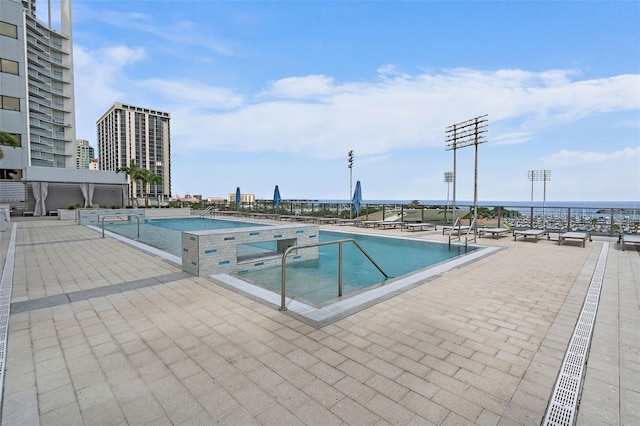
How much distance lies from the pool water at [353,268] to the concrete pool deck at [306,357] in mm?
1142

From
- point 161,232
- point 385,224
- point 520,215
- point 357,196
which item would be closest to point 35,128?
point 161,232

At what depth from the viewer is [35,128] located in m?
32.2

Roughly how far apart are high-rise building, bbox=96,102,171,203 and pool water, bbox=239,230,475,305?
8676cm

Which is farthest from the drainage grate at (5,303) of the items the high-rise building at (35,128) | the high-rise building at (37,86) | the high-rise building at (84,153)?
the high-rise building at (84,153)

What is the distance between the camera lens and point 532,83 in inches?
468

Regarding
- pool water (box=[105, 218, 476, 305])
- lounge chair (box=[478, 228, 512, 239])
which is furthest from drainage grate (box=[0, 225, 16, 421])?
lounge chair (box=[478, 228, 512, 239])

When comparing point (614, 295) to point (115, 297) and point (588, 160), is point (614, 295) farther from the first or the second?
point (588, 160)

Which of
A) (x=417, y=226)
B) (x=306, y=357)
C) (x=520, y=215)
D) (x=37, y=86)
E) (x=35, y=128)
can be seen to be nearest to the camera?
(x=306, y=357)

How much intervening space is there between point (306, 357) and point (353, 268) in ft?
14.9

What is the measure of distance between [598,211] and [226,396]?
1268cm

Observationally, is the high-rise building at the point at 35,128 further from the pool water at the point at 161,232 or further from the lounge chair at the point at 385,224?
the lounge chair at the point at 385,224

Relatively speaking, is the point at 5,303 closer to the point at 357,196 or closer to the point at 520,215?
the point at 357,196

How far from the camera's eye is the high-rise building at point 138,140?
86875 millimetres

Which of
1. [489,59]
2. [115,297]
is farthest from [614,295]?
[489,59]
